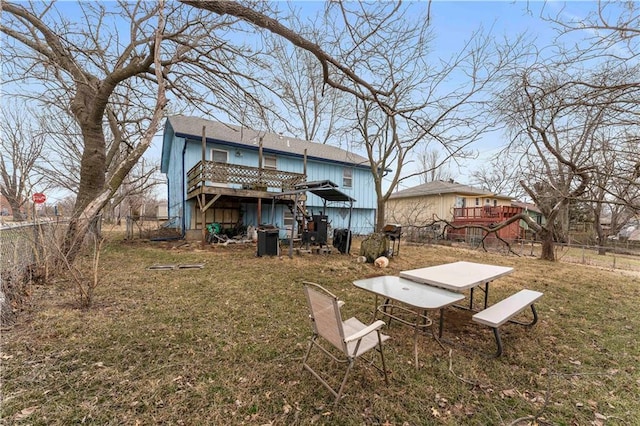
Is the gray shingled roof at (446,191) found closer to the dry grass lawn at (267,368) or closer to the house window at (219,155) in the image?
the house window at (219,155)

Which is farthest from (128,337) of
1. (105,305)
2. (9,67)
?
(9,67)

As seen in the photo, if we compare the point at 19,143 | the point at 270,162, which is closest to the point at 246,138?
the point at 270,162

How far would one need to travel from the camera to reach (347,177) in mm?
17016

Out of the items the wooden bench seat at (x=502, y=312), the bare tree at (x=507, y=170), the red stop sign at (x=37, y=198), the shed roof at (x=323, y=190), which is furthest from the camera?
the shed roof at (x=323, y=190)

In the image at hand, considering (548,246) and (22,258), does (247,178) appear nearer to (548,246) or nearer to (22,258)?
(22,258)

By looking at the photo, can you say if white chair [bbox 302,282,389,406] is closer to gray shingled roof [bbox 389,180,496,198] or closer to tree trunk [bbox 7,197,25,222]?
tree trunk [bbox 7,197,25,222]

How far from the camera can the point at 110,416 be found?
1.98 metres

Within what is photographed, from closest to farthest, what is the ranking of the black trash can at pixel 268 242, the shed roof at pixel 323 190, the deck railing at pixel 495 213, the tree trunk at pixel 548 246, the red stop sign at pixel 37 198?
the red stop sign at pixel 37 198 → the black trash can at pixel 268 242 → the shed roof at pixel 323 190 → the tree trunk at pixel 548 246 → the deck railing at pixel 495 213

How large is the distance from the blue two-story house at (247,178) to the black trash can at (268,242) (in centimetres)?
127

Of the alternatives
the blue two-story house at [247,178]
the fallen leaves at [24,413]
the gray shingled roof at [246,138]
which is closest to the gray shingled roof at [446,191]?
the blue two-story house at [247,178]

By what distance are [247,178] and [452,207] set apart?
1732 cm

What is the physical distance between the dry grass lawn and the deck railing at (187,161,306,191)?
20.6ft

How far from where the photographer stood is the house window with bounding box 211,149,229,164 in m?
12.8

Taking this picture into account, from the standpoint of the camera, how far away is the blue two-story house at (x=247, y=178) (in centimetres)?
1107
